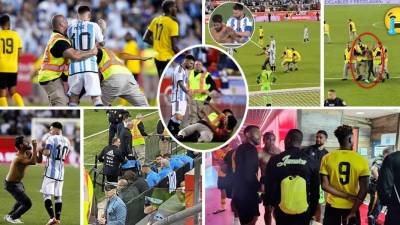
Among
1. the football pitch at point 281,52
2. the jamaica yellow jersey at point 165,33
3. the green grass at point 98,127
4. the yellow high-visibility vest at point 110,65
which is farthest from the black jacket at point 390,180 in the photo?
the yellow high-visibility vest at point 110,65

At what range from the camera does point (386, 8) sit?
10.7 m

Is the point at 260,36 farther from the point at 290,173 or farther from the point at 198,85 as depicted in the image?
the point at 290,173

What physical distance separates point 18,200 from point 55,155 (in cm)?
64

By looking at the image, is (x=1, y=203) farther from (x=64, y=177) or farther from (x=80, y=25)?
(x=80, y=25)

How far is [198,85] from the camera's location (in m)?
10.8

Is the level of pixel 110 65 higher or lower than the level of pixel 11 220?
higher

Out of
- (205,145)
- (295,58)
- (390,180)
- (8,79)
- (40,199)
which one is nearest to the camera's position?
(390,180)

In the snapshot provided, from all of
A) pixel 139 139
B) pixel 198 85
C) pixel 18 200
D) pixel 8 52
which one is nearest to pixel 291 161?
pixel 198 85

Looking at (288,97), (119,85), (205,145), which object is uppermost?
(119,85)

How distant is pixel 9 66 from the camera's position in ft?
36.5

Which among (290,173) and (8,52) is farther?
(8,52)

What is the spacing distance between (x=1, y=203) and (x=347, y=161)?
12.5ft

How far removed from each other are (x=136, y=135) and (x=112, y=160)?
38cm

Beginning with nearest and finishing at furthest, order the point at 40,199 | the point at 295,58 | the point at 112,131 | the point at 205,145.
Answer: the point at 295,58, the point at 205,145, the point at 112,131, the point at 40,199
